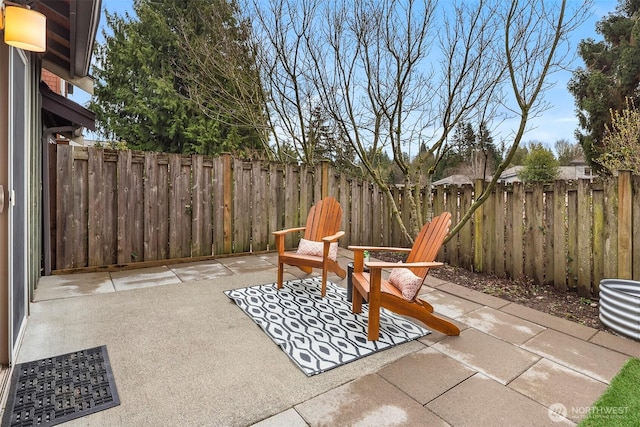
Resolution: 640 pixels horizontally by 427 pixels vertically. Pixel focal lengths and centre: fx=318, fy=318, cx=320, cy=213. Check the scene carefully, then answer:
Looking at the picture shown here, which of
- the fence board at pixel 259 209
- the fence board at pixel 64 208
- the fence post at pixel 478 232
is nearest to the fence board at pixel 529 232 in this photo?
the fence post at pixel 478 232

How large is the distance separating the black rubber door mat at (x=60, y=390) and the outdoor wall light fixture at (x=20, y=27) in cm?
180

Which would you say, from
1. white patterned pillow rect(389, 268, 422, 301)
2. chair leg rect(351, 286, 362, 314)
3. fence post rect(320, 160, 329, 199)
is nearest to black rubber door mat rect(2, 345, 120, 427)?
chair leg rect(351, 286, 362, 314)

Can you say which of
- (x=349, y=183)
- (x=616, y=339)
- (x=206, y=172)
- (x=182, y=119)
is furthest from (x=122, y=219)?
(x=182, y=119)

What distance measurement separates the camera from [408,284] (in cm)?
238

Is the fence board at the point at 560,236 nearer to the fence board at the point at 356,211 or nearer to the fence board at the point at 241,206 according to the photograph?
the fence board at the point at 356,211

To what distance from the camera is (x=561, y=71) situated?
3697mm

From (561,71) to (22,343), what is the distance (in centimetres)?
564

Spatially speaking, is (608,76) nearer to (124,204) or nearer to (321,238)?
(321,238)

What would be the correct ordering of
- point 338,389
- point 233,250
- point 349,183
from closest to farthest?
1. point 338,389
2. point 233,250
3. point 349,183

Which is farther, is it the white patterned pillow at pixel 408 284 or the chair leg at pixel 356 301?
the chair leg at pixel 356 301

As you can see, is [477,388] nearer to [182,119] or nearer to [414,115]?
[414,115]

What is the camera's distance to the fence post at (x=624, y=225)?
2957 millimetres

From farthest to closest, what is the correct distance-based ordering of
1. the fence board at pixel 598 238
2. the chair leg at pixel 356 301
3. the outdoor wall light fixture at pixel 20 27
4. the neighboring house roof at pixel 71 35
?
the fence board at pixel 598 238 < the chair leg at pixel 356 301 < the neighboring house roof at pixel 71 35 < the outdoor wall light fixture at pixel 20 27

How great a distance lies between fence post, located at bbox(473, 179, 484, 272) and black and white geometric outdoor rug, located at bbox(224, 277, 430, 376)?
2044 millimetres
